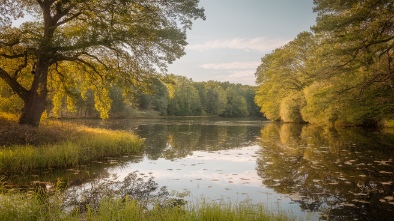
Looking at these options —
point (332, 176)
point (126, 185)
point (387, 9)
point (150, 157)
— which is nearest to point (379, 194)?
point (332, 176)

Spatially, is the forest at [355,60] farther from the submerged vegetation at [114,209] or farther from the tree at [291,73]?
the submerged vegetation at [114,209]

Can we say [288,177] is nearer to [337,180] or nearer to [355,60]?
[337,180]

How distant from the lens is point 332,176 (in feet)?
→ 38.7

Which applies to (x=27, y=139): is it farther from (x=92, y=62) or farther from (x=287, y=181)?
(x=287, y=181)

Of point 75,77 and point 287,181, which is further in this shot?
point 75,77

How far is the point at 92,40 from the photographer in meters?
15.3

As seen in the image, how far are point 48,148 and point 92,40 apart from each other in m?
6.00

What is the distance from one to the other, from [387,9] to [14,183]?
18.9m

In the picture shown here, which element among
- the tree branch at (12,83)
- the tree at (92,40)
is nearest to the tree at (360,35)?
the tree at (92,40)

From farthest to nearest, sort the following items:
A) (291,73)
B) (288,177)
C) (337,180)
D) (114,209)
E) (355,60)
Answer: (291,73), (355,60), (288,177), (337,180), (114,209)

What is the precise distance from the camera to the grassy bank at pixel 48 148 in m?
12.5

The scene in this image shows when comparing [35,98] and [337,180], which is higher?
[35,98]

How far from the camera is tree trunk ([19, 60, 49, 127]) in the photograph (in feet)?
55.4

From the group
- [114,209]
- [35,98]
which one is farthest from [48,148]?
[114,209]
